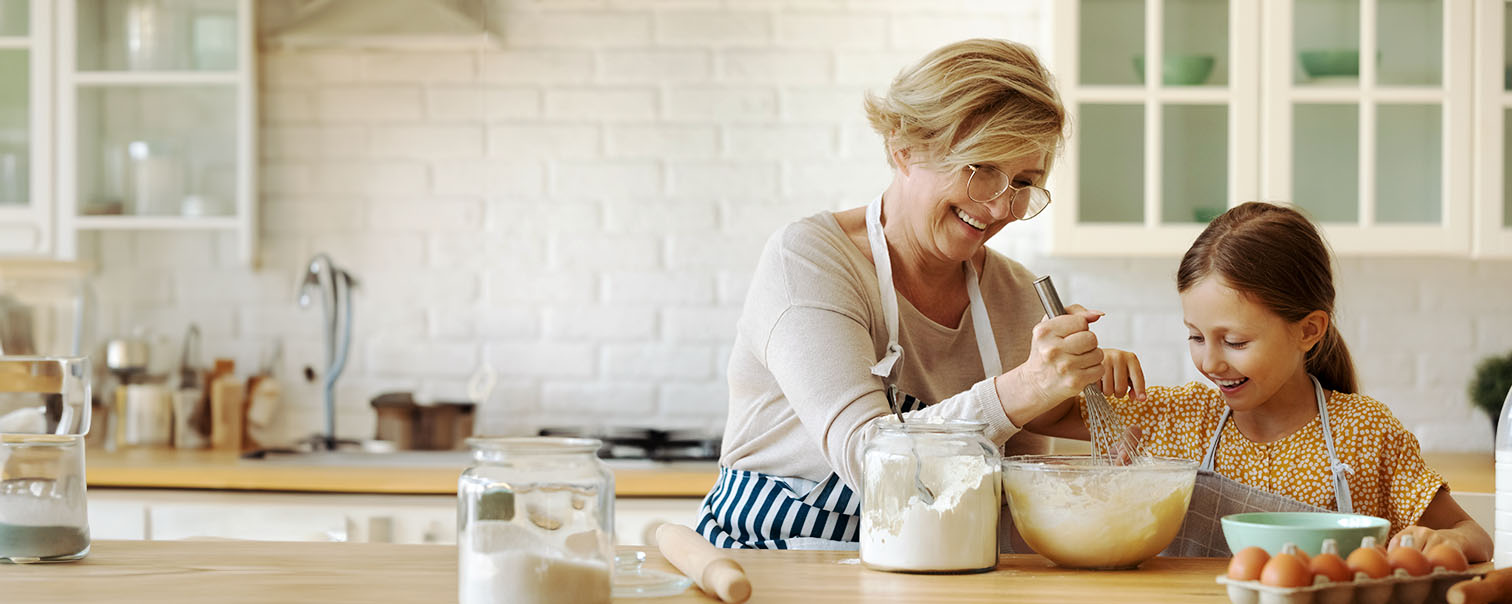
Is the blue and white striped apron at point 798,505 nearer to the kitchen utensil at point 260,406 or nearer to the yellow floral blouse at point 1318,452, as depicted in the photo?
the yellow floral blouse at point 1318,452

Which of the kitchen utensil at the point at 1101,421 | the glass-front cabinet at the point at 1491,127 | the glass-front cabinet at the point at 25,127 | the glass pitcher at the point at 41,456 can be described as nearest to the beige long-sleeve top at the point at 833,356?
the kitchen utensil at the point at 1101,421

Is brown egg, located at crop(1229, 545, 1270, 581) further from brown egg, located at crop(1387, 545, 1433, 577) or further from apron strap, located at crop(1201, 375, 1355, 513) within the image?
apron strap, located at crop(1201, 375, 1355, 513)

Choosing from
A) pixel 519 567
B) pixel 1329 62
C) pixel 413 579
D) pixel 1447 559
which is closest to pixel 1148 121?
pixel 1329 62

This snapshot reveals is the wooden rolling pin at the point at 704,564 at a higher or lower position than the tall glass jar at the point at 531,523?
lower

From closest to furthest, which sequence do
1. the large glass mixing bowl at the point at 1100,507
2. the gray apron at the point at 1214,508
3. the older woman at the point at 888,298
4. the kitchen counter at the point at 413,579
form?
1. the kitchen counter at the point at 413,579
2. the large glass mixing bowl at the point at 1100,507
3. the gray apron at the point at 1214,508
4. the older woman at the point at 888,298

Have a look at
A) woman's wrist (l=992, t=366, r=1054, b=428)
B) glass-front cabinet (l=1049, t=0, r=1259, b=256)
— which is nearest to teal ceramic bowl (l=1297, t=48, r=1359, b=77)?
glass-front cabinet (l=1049, t=0, r=1259, b=256)

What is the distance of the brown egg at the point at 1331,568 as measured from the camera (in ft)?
3.69

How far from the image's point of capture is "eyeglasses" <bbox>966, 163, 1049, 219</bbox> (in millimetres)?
1801

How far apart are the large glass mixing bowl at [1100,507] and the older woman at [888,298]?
274mm

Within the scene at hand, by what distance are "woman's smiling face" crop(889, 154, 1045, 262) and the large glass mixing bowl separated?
1.65 ft

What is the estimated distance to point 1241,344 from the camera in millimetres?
1809

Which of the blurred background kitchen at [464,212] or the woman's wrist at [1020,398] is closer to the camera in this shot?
the woman's wrist at [1020,398]

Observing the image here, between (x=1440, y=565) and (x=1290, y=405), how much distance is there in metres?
0.70

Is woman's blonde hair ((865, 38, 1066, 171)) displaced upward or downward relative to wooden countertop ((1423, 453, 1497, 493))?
upward
